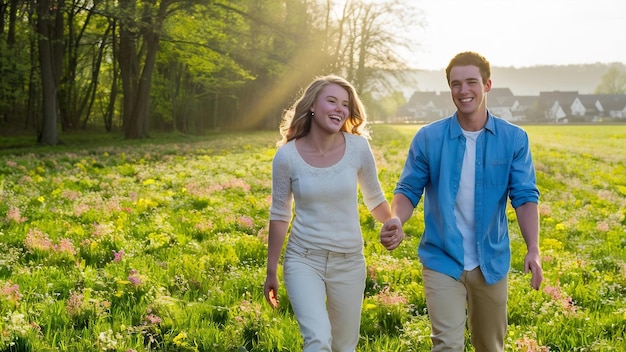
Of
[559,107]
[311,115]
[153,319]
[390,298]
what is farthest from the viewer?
[559,107]

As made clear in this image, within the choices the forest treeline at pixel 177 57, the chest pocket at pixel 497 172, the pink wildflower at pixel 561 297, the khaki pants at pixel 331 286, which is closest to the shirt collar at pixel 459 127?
the chest pocket at pixel 497 172

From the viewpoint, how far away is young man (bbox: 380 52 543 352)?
4113mm

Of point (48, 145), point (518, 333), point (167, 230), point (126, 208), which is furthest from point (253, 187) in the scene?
point (48, 145)

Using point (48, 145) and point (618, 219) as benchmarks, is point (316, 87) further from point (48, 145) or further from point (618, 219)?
point (48, 145)

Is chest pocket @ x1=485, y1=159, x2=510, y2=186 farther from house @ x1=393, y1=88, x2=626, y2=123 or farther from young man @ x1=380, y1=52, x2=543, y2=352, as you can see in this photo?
house @ x1=393, y1=88, x2=626, y2=123

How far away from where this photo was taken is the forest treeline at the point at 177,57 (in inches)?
1161

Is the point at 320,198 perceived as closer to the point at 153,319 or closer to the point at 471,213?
the point at 471,213

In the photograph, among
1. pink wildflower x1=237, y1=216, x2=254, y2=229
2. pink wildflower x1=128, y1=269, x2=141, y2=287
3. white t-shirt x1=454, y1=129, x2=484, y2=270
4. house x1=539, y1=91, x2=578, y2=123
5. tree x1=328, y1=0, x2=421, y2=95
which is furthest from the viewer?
→ house x1=539, y1=91, x2=578, y2=123

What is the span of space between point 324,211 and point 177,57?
46.7m

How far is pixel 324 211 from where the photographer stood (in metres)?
4.27

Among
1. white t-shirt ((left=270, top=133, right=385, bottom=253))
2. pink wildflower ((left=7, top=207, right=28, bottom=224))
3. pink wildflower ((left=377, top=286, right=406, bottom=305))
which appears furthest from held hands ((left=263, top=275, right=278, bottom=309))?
pink wildflower ((left=7, top=207, right=28, bottom=224))

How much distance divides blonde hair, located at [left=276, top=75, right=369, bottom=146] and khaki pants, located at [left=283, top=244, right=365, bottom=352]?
0.88m

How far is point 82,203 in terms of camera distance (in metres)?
10.4

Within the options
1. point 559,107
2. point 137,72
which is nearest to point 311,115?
point 137,72
